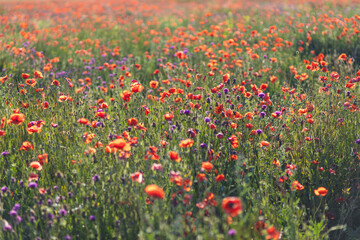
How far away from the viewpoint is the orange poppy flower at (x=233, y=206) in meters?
1.36

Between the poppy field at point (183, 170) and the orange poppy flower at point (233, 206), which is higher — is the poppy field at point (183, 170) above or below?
below

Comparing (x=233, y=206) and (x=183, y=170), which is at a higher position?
(x=233, y=206)

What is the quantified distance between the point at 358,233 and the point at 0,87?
3.70m

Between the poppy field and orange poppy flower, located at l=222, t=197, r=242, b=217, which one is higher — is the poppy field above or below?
below

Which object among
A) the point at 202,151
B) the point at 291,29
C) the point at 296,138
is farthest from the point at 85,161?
the point at 291,29

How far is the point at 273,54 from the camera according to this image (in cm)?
525

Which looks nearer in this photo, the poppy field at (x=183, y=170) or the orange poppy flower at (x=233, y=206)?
the orange poppy flower at (x=233, y=206)

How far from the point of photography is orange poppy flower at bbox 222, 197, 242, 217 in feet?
4.46

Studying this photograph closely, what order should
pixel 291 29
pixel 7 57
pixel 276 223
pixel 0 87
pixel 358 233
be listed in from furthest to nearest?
pixel 291 29 < pixel 7 57 < pixel 0 87 < pixel 358 233 < pixel 276 223

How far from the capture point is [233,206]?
139cm

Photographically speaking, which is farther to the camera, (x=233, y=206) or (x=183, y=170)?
(x=183, y=170)

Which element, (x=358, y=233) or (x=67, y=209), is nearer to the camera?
(x=67, y=209)

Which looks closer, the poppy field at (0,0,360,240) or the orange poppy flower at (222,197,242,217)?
the orange poppy flower at (222,197,242,217)

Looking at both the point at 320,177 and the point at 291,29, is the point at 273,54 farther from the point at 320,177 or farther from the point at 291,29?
the point at 320,177
